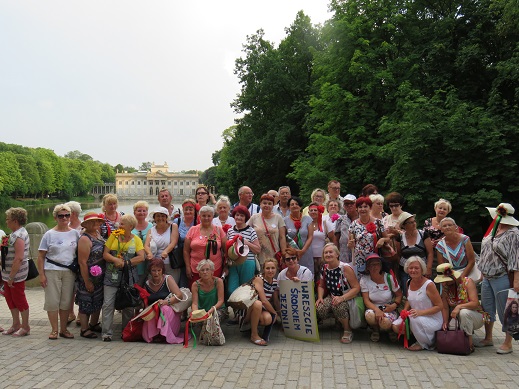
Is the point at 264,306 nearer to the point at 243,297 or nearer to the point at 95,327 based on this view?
the point at 243,297

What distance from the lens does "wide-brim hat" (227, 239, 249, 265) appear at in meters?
6.55

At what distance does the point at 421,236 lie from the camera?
681cm

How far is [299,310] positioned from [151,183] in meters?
128

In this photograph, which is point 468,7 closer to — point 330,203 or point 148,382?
point 330,203

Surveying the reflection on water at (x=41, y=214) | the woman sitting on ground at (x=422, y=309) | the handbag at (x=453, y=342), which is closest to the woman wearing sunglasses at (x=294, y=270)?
the woman sitting on ground at (x=422, y=309)

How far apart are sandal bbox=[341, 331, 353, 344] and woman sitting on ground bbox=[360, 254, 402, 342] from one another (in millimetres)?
293

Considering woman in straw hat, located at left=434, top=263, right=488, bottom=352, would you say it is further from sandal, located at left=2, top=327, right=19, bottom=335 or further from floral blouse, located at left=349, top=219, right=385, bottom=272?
sandal, located at left=2, top=327, right=19, bottom=335

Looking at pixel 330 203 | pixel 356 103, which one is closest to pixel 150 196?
pixel 356 103

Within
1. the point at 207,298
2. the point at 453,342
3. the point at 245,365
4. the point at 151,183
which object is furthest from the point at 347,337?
the point at 151,183

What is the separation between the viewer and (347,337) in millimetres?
6430

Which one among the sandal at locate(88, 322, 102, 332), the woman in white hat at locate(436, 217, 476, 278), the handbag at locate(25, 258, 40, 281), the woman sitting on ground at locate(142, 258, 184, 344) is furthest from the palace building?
the woman in white hat at locate(436, 217, 476, 278)

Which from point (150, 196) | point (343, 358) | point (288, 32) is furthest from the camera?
point (150, 196)

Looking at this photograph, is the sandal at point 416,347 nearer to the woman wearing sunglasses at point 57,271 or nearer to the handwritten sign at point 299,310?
the handwritten sign at point 299,310

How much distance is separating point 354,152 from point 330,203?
42.0ft
